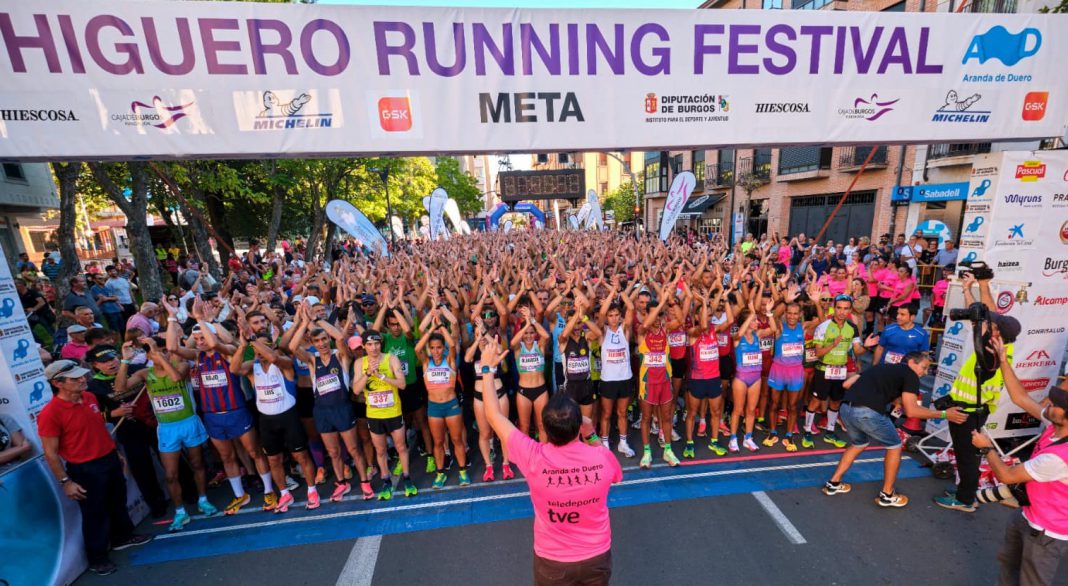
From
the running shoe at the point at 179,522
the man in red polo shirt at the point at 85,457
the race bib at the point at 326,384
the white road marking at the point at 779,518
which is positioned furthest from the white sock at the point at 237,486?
the white road marking at the point at 779,518

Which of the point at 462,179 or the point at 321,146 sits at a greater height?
the point at 462,179

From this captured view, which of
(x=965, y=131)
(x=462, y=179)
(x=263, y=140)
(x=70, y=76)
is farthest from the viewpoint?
(x=462, y=179)

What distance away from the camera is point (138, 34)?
11.7 feet

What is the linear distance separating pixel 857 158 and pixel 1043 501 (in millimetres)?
19993

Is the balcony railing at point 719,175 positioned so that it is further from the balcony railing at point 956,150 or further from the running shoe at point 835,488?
the running shoe at point 835,488

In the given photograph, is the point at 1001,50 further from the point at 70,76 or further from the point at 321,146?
the point at 70,76

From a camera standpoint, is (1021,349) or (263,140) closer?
(263,140)

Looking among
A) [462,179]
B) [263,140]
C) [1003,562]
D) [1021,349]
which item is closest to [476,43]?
[263,140]

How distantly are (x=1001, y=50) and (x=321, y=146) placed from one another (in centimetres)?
684

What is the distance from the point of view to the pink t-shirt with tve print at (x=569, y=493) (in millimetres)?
2414

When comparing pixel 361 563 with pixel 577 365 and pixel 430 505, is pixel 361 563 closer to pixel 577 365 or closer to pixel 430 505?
pixel 430 505

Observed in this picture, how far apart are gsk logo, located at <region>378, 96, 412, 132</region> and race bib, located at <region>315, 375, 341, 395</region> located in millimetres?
2750

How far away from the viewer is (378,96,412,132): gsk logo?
13.1 ft

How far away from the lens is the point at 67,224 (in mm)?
10102
